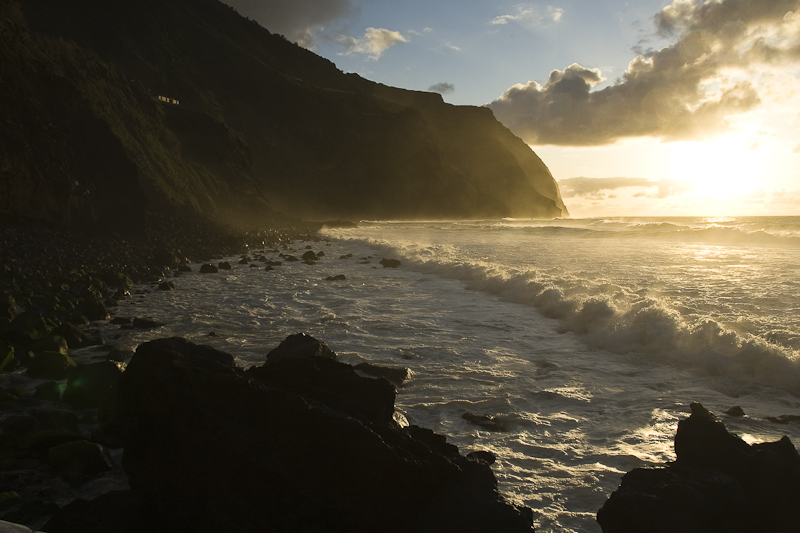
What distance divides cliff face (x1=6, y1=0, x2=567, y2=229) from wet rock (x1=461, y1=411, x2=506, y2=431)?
1386 centimetres

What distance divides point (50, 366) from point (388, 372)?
357 centimetres

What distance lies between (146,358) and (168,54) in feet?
254

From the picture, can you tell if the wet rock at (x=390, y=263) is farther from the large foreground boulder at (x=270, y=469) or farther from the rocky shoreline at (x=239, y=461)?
the large foreground boulder at (x=270, y=469)

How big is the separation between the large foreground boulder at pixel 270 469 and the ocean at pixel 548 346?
0.74 metres

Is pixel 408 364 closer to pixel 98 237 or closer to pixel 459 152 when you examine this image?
pixel 98 237

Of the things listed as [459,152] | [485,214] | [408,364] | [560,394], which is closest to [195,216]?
[408,364]

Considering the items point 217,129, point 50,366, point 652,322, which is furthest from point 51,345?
point 217,129

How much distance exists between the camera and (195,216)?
2355 centimetres

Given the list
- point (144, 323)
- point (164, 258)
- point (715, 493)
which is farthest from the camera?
point (164, 258)

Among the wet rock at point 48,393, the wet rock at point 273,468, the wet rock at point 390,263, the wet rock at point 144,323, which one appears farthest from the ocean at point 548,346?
the wet rock at point 390,263

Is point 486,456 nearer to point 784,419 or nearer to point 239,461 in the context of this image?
point 239,461

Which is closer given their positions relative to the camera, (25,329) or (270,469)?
(270,469)

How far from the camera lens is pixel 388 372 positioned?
5.61 metres

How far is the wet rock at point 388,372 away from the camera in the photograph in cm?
553
